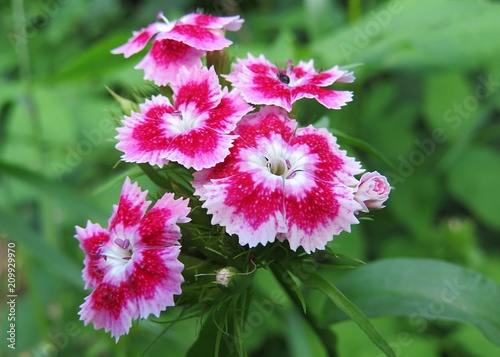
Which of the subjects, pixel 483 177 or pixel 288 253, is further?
pixel 483 177

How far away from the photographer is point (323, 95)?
119 centimetres

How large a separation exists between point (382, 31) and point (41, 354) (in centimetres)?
170

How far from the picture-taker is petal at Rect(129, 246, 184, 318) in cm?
102

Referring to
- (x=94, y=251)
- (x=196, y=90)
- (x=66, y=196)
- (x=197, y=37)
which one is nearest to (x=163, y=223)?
(x=94, y=251)

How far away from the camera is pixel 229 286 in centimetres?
107

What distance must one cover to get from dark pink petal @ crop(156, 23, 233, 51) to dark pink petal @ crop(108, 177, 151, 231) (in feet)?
1.04

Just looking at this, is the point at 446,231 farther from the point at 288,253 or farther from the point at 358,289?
the point at 288,253

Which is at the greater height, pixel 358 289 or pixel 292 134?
pixel 292 134

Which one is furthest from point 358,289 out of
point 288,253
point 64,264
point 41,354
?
point 41,354
